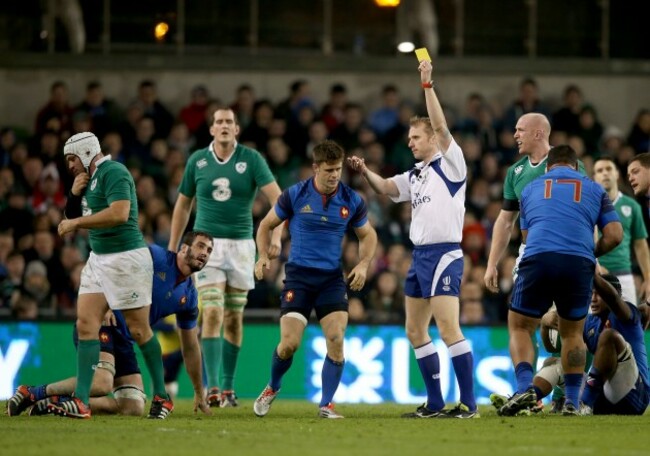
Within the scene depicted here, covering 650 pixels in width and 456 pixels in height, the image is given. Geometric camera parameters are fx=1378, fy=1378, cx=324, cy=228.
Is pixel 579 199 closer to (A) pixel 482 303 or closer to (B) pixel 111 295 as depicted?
(B) pixel 111 295

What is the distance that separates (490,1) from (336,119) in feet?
12.7

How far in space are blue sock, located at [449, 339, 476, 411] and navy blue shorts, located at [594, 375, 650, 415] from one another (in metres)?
1.44

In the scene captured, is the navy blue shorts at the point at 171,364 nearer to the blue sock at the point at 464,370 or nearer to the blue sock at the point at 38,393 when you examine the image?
the blue sock at the point at 38,393

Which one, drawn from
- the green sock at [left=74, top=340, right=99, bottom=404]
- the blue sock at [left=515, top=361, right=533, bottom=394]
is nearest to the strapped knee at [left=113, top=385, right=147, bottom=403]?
the green sock at [left=74, top=340, right=99, bottom=404]

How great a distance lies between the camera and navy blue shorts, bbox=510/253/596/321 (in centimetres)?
1130

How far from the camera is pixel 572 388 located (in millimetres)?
11781

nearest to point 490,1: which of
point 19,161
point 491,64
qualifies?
point 491,64

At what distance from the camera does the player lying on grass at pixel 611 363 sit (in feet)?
39.6

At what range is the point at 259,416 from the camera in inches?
471

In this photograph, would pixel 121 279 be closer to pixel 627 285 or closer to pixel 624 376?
pixel 624 376

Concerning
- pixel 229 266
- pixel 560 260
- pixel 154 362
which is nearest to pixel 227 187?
pixel 229 266

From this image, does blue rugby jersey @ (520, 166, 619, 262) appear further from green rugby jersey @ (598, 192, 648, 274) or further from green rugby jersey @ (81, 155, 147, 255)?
green rugby jersey @ (81, 155, 147, 255)

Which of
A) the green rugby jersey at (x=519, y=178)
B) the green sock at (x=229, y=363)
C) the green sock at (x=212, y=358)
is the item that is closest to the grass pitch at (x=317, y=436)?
the green sock at (x=212, y=358)

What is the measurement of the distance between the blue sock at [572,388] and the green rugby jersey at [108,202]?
3.83 m
